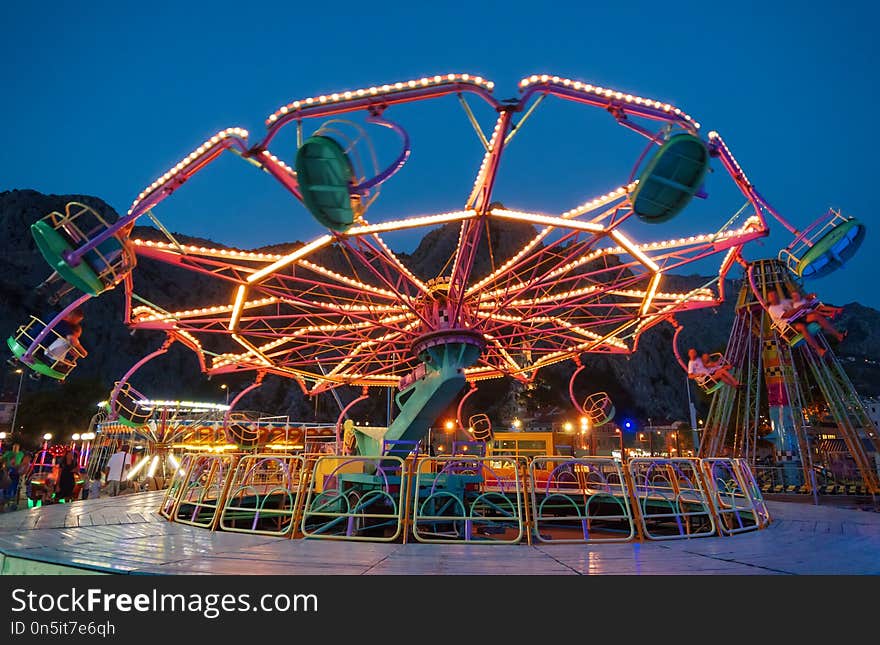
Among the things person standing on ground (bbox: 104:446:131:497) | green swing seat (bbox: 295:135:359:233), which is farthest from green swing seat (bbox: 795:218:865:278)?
person standing on ground (bbox: 104:446:131:497)

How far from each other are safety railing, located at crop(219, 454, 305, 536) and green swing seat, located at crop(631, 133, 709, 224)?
731 centimetres

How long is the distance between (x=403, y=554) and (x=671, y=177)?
23.4 feet

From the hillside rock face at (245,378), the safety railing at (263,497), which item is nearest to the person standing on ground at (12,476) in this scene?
the safety railing at (263,497)

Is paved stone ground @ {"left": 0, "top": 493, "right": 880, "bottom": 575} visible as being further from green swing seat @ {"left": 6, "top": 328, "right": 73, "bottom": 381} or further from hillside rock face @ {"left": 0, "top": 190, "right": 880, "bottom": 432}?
hillside rock face @ {"left": 0, "top": 190, "right": 880, "bottom": 432}

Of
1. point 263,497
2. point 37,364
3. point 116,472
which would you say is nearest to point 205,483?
point 263,497

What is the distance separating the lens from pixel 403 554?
22.1ft

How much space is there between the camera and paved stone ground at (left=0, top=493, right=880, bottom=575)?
18.8ft

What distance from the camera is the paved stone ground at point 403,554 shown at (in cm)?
572

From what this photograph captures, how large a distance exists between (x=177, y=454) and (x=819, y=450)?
110 ft

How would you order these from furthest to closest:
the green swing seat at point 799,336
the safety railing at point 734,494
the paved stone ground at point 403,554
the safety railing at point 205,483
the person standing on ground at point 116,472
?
the green swing seat at point 799,336 < the person standing on ground at point 116,472 < the safety railing at point 205,483 < the safety railing at point 734,494 < the paved stone ground at point 403,554

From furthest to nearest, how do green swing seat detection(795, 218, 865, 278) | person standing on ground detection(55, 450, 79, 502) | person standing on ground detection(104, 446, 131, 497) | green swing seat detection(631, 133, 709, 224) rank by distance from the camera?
person standing on ground detection(104, 446, 131, 497), person standing on ground detection(55, 450, 79, 502), green swing seat detection(795, 218, 865, 278), green swing seat detection(631, 133, 709, 224)

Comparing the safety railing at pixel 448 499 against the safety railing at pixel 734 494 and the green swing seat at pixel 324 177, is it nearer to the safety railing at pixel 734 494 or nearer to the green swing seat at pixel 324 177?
the safety railing at pixel 734 494

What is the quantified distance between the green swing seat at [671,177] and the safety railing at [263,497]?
7.31 metres
